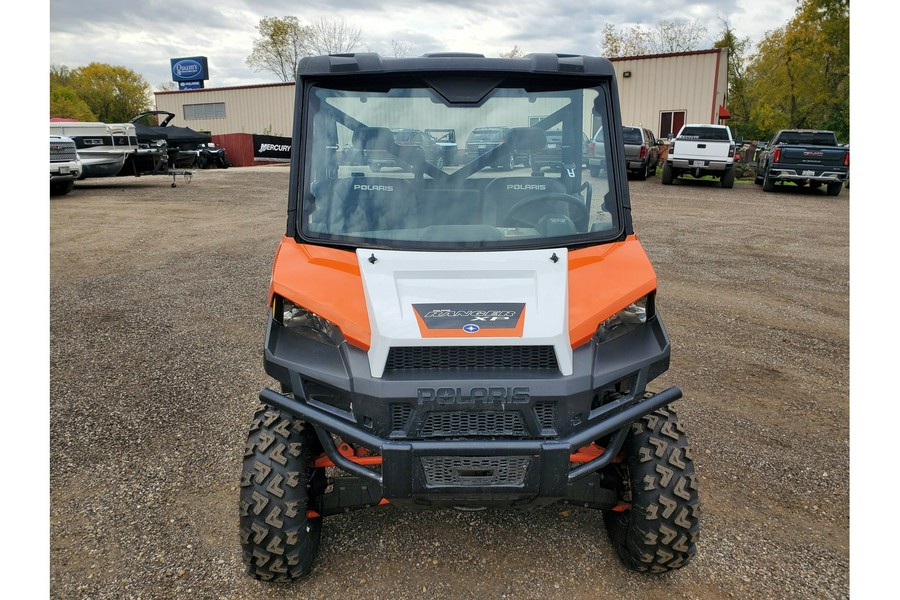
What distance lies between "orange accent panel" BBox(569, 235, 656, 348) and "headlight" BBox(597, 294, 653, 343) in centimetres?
4

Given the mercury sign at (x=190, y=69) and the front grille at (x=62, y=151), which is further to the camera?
the mercury sign at (x=190, y=69)

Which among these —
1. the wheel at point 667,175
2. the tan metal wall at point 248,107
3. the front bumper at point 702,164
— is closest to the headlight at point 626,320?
the front bumper at point 702,164

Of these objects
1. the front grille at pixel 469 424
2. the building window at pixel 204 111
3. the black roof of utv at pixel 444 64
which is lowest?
the front grille at pixel 469 424

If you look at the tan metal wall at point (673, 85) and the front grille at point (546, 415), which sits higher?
the tan metal wall at point (673, 85)

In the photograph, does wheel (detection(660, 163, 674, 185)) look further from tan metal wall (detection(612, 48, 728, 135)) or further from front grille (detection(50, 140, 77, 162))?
front grille (detection(50, 140, 77, 162))

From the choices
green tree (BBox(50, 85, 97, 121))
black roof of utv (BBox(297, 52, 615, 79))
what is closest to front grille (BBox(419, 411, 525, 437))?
black roof of utv (BBox(297, 52, 615, 79))

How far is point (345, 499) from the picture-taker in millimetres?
2803

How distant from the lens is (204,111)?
46938 mm

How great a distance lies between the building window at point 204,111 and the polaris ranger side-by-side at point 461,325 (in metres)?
47.4

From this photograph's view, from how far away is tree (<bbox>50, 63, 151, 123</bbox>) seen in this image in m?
63.8

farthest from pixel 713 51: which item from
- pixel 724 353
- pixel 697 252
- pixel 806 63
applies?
pixel 724 353

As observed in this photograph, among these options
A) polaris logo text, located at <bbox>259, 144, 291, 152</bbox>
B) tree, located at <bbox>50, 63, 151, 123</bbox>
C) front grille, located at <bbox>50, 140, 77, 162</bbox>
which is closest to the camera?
front grille, located at <bbox>50, 140, 77, 162</bbox>

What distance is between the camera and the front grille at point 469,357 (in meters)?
2.43

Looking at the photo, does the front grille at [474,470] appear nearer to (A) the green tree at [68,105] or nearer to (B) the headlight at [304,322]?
(B) the headlight at [304,322]
